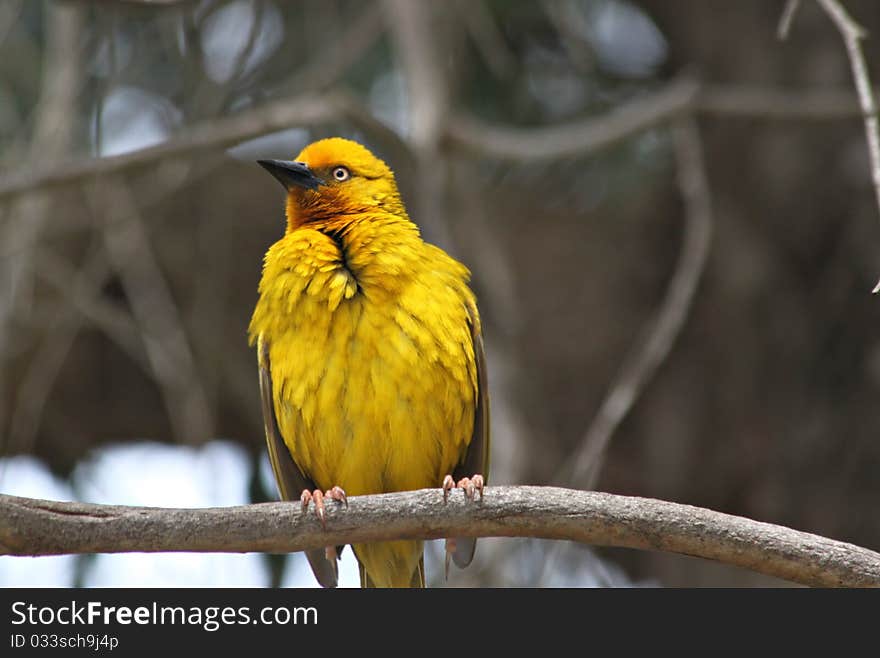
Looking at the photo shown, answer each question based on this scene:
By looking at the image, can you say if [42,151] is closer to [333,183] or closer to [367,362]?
[333,183]

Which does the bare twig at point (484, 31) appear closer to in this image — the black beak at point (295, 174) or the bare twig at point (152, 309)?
the black beak at point (295, 174)

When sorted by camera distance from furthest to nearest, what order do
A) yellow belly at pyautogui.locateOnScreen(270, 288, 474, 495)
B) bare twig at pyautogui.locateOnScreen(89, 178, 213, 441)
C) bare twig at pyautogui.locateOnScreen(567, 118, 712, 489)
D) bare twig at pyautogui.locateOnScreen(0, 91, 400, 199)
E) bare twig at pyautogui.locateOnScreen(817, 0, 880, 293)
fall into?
bare twig at pyautogui.locateOnScreen(89, 178, 213, 441)
bare twig at pyautogui.locateOnScreen(0, 91, 400, 199)
bare twig at pyautogui.locateOnScreen(567, 118, 712, 489)
yellow belly at pyautogui.locateOnScreen(270, 288, 474, 495)
bare twig at pyautogui.locateOnScreen(817, 0, 880, 293)

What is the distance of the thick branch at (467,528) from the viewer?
2.84m

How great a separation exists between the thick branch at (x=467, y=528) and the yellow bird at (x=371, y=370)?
0.72 meters

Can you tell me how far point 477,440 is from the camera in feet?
13.5

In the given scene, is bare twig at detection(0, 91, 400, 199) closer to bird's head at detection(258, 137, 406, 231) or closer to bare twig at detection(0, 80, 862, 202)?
bare twig at detection(0, 80, 862, 202)

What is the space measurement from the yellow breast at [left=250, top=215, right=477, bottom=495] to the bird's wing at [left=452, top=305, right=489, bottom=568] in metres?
0.06

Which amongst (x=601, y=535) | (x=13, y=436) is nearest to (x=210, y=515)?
(x=601, y=535)

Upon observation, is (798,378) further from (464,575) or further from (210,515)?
(210,515)

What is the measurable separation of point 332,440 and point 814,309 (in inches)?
116

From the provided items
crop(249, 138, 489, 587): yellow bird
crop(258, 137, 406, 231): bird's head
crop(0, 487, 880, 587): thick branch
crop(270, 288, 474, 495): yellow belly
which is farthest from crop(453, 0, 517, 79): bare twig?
crop(0, 487, 880, 587): thick branch

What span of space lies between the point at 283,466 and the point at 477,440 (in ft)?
2.16

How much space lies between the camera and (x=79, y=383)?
5.79 m

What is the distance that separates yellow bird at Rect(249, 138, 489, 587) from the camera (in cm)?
381
